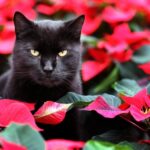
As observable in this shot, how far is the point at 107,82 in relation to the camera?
240cm

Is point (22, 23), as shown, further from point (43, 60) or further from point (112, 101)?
point (112, 101)

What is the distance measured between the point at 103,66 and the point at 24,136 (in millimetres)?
1358

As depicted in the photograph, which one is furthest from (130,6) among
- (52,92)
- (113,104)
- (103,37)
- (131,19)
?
(113,104)

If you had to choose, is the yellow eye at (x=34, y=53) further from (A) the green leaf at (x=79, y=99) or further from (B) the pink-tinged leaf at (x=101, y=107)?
(B) the pink-tinged leaf at (x=101, y=107)

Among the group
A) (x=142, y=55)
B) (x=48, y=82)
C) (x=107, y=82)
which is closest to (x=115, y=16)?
(x=142, y=55)

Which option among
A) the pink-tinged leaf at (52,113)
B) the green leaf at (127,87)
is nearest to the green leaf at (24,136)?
the pink-tinged leaf at (52,113)

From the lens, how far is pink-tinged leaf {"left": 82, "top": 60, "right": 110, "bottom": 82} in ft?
7.78

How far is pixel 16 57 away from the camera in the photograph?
2.00 meters

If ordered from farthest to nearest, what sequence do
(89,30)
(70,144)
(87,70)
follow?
(89,30)
(87,70)
(70,144)

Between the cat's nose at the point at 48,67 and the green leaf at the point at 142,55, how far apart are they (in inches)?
27.0

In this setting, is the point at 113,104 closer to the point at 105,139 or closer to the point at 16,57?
the point at 105,139

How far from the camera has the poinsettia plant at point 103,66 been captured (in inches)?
55.9

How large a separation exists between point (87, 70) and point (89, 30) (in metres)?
0.35

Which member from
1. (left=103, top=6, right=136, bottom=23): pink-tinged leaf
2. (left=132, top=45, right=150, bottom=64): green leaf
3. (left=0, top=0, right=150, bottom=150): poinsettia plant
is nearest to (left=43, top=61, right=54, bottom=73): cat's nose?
(left=0, top=0, right=150, bottom=150): poinsettia plant
